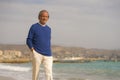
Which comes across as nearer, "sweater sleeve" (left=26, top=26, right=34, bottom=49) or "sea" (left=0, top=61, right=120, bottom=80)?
"sweater sleeve" (left=26, top=26, right=34, bottom=49)

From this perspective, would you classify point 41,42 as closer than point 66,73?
Yes

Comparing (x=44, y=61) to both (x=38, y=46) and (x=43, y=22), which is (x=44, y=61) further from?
(x=43, y=22)

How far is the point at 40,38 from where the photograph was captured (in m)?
6.57

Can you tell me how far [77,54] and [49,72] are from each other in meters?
145

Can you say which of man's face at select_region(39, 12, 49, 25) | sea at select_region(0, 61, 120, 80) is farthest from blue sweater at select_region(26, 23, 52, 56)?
sea at select_region(0, 61, 120, 80)

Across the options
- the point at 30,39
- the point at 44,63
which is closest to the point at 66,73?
the point at 44,63

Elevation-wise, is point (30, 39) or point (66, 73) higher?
point (30, 39)

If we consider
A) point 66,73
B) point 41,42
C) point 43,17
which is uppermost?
point 43,17

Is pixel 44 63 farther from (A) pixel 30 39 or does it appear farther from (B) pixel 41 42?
(A) pixel 30 39

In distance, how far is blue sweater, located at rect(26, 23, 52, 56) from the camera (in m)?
6.56

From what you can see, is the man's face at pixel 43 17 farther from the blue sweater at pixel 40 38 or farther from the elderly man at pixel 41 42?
the blue sweater at pixel 40 38

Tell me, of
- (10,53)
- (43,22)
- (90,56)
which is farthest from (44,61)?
(90,56)

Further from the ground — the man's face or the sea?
the man's face

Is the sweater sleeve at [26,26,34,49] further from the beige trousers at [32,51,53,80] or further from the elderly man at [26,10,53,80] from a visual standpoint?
the beige trousers at [32,51,53,80]
